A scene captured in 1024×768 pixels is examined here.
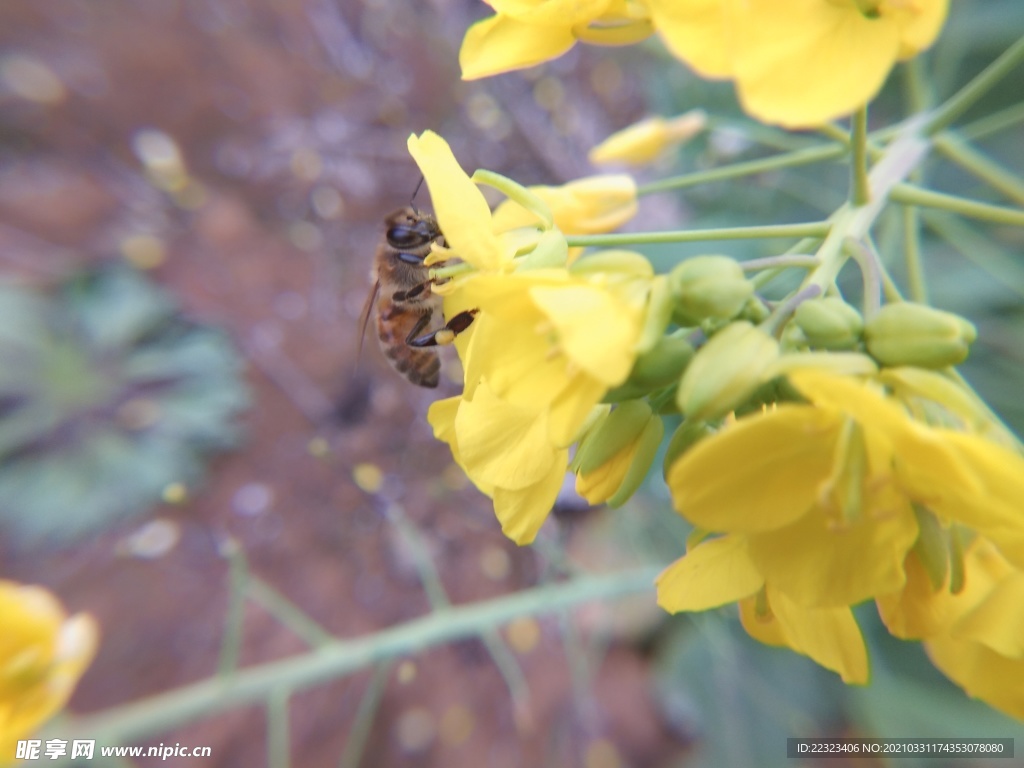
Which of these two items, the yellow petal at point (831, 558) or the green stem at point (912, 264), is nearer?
the yellow petal at point (831, 558)

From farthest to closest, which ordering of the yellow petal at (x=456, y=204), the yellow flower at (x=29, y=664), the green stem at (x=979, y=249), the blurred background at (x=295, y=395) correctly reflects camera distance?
1. the blurred background at (x=295, y=395)
2. the green stem at (x=979, y=249)
3. the yellow flower at (x=29, y=664)
4. the yellow petal at (x=456, y=204)

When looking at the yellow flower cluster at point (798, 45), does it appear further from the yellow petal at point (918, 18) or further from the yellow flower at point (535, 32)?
the yellow flower at point (535, 32)

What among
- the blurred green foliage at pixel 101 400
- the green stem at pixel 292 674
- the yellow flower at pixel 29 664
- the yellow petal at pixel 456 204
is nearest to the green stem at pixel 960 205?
the yellow petal at pixel 456 204

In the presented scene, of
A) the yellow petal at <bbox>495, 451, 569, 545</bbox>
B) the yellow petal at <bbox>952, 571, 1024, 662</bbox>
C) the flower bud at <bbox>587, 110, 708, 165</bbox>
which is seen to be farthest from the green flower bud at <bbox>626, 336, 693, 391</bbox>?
the flower bud at <bbox>587, 110, 708, 165</bbox>

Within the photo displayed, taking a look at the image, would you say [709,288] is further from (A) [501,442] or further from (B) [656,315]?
(A) [501,442]

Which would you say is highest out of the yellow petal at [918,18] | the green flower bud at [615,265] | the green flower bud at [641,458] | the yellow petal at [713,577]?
the yellow petal at [918,18]

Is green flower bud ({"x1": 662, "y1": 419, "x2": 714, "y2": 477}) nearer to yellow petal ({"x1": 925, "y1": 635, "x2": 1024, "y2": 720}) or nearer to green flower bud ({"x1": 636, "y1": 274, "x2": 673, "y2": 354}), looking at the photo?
green flower bud ({"x1": 636, "y1": 274, "x2": 673, "y2": 354})

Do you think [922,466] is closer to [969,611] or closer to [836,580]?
[836,580]

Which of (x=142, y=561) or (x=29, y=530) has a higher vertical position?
(x=29, y=530)

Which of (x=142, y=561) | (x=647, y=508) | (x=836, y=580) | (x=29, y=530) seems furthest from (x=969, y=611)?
(x=29, y=530)
